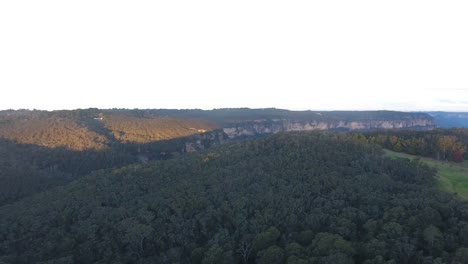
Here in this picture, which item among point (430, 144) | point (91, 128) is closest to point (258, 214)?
point (430, 144)

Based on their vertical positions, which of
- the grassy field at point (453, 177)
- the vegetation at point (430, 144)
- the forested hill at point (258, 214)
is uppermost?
the vegetation at point (430, 144)

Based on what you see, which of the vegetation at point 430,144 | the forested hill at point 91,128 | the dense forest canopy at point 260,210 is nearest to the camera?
the dense forest canopy at point 260,210

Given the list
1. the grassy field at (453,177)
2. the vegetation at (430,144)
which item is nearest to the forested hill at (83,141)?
the vegetation at (430,144)

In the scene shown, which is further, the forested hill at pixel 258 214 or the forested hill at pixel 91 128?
the forested hill at pixel 91 128

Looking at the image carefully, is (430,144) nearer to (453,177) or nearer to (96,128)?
(453,177)

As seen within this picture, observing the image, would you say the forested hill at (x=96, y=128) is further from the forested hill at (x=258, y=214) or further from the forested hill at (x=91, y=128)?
the forested hill at (x=258, y=214)

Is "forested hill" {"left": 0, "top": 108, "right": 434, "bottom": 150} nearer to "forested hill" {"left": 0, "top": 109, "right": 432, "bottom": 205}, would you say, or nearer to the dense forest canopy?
"forested hill" {"left": 0, "top": 109, "right": 432, "bottom": 205}
